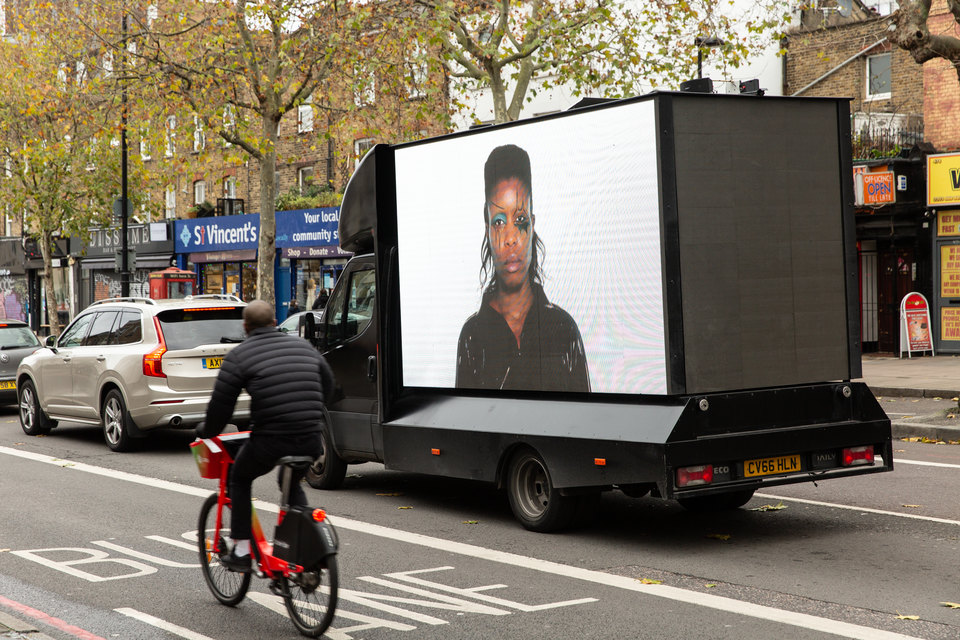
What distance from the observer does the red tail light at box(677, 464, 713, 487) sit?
7.25 meters

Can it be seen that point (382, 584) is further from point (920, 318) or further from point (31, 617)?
point (920, 318)

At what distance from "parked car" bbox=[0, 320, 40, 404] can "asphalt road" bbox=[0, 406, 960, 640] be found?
8241 mm

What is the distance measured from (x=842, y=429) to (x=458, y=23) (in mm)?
13855

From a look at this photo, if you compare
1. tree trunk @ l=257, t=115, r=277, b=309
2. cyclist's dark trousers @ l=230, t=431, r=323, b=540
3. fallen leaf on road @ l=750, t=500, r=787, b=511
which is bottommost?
fallen leaf on road @ l=750, t=500, r=787, b=511

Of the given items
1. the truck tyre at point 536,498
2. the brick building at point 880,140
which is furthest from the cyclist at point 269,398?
the brick building at point 880,140

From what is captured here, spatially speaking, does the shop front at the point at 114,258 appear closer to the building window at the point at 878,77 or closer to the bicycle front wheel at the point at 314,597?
the building window at the point at 878,77

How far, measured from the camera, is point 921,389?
17.4 m

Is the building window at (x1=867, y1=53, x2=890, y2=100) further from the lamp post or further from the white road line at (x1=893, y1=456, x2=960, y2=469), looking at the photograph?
the white road line at (x1=893, y1=456, x2=960, y2=469)

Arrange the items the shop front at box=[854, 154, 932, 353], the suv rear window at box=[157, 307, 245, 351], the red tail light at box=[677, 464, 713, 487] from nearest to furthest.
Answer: the red tail light at box=[677, 464, 713, 487]
the suv rear window at box=[157, 307, 245, 351]
the shop front at box=[854, 154, 932, 353]

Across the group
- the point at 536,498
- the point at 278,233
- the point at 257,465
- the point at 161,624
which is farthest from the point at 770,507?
the point at 278,233

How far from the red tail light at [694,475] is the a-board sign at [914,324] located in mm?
17168

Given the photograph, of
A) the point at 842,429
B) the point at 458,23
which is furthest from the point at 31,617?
the point at 458,23

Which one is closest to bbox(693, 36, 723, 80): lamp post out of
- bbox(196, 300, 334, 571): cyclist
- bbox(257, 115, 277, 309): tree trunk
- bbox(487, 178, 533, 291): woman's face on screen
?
bbox(257, 115, 277, 309): tree trunk

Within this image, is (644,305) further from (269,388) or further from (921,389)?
(921,389)
